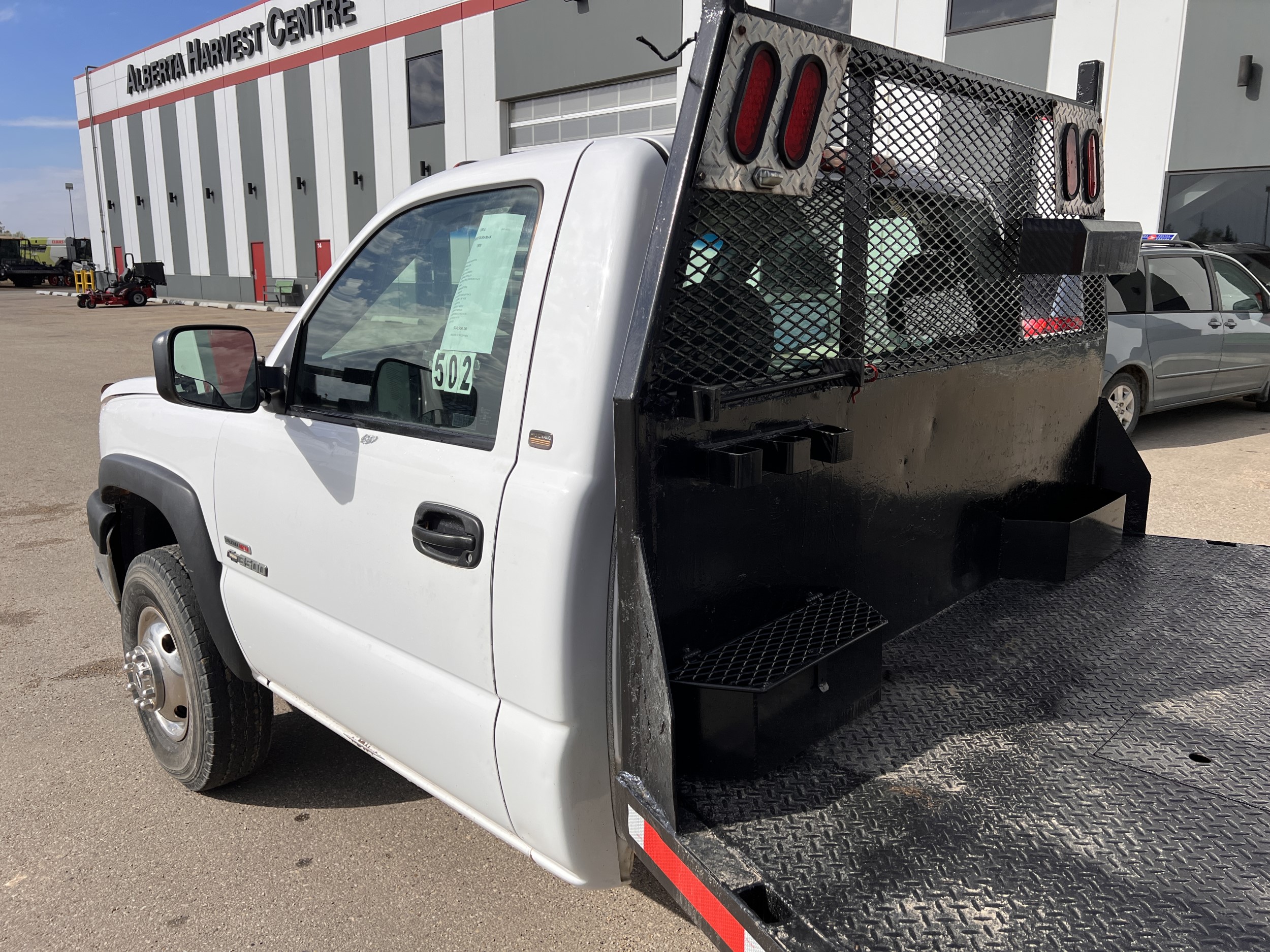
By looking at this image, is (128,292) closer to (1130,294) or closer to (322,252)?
(322,252)

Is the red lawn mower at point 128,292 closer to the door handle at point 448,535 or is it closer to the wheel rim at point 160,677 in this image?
the wheel rim at point 160,677

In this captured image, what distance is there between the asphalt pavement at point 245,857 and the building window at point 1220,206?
586 inches

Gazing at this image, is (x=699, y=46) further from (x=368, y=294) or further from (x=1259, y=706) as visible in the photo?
(x=1259, y=706)

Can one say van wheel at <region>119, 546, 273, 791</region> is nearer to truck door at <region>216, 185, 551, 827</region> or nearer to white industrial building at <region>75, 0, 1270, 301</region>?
truck door at <region>216, 185, 551, 827</region>

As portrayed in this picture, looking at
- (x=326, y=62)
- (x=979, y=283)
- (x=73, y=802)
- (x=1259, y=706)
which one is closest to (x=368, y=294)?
(x=979, y=283)

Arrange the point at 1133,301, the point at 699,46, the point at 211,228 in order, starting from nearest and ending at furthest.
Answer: the point at 699,46
the point at 1133,301
the point at 211,228

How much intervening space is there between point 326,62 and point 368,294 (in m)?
32.7

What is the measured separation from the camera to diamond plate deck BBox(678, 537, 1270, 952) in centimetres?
149

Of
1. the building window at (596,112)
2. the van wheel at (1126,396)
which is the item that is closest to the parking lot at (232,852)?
the van wheel at (1126,396)

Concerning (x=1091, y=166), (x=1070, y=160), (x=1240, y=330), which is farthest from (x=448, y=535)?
(x=1240, y=330)

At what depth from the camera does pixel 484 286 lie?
215cm

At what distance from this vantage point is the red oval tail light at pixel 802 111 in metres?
1.91

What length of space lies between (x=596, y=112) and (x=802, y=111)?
2295cm

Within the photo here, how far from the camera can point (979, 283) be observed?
2.70 metres
